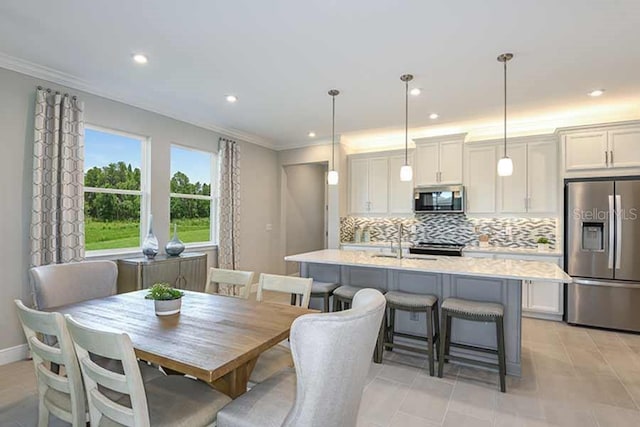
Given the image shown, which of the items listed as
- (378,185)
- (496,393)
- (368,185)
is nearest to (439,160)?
→ (378,185)

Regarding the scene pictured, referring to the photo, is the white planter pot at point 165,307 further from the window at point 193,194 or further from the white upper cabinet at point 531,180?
the white upper cabinet at point 531,180

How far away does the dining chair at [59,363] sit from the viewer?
59.4 inches

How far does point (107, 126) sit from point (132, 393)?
137 inches

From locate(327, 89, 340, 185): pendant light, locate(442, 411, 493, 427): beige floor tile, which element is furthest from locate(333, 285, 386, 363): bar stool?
locate(327, 89, 340, 185): pendant light

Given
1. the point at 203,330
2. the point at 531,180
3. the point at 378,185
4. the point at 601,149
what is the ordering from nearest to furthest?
the point at 203,330 → the point at 601,149 → the point at 531,180 → the point at 378,185

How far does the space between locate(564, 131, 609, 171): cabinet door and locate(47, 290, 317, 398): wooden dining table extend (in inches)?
166

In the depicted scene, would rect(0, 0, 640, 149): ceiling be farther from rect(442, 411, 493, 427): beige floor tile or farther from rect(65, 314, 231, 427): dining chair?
rect(442, 411, 493, 427): beige floor tile

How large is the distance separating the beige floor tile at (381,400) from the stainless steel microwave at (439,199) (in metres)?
3.15

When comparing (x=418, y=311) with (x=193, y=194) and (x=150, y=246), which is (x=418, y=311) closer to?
(x=150, y=246)

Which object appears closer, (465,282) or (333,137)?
Answer: (465,282)

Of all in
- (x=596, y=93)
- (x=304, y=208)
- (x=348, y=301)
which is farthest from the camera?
(x=304, y=208)

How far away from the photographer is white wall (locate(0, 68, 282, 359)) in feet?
9.84

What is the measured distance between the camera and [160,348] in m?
1.50

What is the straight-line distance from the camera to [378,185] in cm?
587
